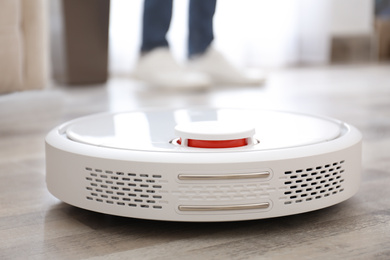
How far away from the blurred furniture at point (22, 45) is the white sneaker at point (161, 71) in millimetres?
796

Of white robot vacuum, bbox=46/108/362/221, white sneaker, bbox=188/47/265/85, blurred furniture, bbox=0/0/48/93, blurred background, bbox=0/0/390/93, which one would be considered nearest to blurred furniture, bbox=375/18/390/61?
blurred background, bbox=0/0/390/93

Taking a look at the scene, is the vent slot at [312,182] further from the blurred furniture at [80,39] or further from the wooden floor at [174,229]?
the blurred furniture at [80,39]

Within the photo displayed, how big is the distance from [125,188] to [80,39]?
2.12 metres

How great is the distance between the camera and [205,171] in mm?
770

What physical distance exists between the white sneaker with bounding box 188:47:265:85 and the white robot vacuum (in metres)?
1.99

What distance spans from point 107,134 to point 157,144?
4.7 inches

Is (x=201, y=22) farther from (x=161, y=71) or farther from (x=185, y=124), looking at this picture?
(x=185, y=124)

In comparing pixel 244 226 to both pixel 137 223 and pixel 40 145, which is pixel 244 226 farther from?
pixel 40 145

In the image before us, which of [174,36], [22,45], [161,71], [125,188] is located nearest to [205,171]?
[125,188]

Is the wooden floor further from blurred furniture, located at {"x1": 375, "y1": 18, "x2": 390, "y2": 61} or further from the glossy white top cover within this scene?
blurred furniture, located at {"x1": 375, "y1": 18, "x2": 390, "y2": 61}

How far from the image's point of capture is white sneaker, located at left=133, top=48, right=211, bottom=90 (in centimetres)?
271

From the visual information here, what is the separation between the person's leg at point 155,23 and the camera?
2750 millimetres

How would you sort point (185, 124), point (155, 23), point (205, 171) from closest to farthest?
point (205, 171) < point (185, 124) < point (155, 23)

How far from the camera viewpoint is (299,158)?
2.62ft
